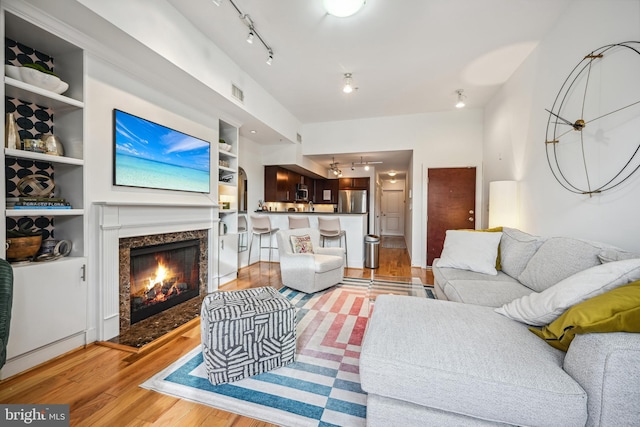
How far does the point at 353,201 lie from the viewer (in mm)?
8156

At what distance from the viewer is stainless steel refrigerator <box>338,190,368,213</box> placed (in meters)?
8.08

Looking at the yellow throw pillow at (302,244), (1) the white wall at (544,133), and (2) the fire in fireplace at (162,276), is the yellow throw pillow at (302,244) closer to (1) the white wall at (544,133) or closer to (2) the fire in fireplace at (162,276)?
(2) the fire in fireplace at (162,276)

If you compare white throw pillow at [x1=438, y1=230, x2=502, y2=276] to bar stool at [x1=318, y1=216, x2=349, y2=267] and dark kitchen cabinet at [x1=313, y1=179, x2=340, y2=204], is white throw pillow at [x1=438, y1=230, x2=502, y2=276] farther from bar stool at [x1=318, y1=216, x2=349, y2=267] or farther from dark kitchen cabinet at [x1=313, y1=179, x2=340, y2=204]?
dark kitchen cabinet at [x1=313, y1=179, x2=340, y2=204]

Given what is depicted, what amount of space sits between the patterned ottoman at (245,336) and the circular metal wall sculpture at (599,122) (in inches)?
97.8

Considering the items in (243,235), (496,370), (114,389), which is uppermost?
(243,235)

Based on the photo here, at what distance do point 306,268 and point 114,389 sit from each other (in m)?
2.00

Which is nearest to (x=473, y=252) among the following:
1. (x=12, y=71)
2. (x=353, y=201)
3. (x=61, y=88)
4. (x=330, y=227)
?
(x=330, y=227)

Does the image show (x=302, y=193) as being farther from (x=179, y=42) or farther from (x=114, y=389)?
(x=114, y=389)

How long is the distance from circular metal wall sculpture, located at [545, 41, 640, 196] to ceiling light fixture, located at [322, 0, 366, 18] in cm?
185

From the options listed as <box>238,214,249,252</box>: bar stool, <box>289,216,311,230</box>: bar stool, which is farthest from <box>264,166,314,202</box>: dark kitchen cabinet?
<box>289,216,311,230</box>: bar stool

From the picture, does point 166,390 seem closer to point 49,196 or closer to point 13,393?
point 13,393

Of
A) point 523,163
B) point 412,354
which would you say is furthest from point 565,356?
point 523,163

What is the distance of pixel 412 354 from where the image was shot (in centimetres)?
110

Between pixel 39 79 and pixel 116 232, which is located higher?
pixel 39 79
